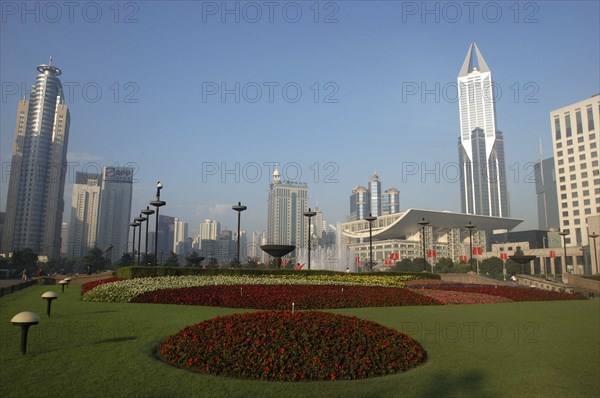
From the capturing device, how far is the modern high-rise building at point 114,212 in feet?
406

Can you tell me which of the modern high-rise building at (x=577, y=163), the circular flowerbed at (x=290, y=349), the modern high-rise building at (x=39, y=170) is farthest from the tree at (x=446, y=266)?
the modern high-rise building at (x=39, y=170)

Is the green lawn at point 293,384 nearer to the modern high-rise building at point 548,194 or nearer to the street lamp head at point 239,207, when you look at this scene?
the street lamp head at point 239,207

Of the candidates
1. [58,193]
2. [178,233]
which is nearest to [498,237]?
[178,233]

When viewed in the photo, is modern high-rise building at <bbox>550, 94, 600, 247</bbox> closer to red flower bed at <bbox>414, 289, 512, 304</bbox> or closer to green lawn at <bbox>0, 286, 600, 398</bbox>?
red flower bed at <bbox>414, 289, 512, 304</bbox>

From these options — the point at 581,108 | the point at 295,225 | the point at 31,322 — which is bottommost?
the point at 31,322

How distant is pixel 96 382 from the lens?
206 inches

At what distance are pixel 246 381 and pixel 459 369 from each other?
115 inches

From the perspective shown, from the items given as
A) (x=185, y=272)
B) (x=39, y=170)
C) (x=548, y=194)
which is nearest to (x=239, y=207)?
(x=185, y=272)

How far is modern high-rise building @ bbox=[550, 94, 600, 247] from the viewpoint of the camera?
9062 centimetres

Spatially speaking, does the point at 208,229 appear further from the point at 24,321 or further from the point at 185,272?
the point at 24,321

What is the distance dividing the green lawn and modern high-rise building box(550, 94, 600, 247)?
3628 inches

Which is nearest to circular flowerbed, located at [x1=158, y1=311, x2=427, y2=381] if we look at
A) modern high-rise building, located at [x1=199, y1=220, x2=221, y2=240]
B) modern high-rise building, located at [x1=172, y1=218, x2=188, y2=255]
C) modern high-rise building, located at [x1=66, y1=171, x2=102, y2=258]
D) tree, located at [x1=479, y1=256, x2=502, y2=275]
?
tree, located at [x1=479, y1=256, x2=502, y2=275]

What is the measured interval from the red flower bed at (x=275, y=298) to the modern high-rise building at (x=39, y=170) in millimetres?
107091

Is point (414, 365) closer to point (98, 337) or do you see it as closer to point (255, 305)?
point (98, 337)
